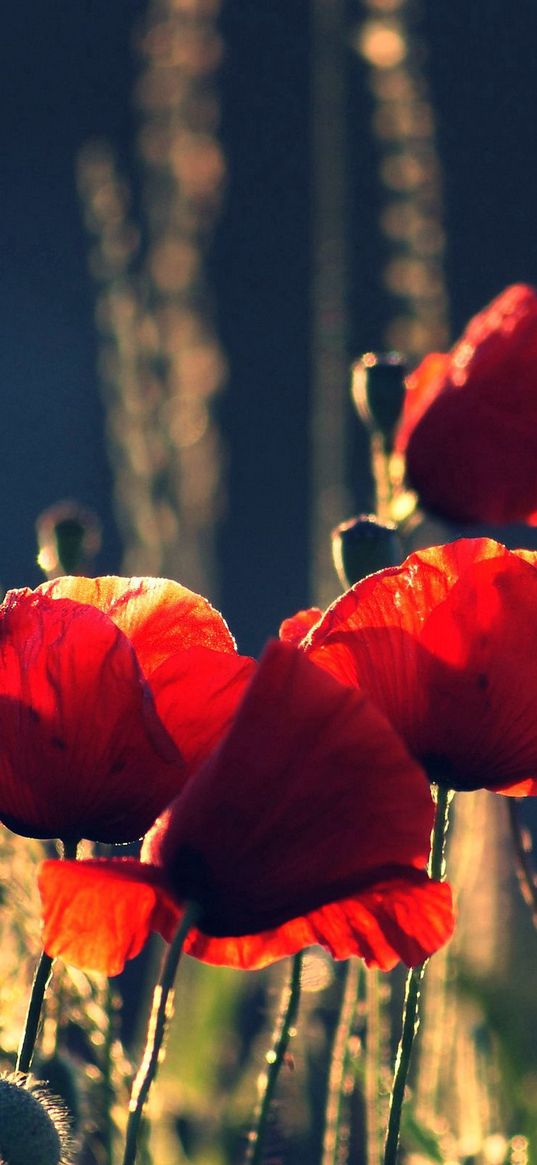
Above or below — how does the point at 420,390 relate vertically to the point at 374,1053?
above

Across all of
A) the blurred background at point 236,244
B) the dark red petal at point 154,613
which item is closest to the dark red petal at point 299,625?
the dark red petal at point 154,613

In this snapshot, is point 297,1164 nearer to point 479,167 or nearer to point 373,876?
point 373,876

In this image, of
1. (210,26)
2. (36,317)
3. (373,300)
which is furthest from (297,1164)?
(373,300)

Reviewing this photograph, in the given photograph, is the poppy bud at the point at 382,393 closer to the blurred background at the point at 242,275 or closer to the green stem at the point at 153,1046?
the blurred background at the point at 242,275

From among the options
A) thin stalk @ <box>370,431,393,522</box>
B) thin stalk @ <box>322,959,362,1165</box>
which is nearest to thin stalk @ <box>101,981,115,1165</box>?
thin stalk @ <box>322,959,362,1165</box>

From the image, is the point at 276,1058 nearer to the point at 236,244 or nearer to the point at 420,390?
the point at 420,390

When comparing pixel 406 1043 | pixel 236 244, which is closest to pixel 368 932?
pixel 406 1043
